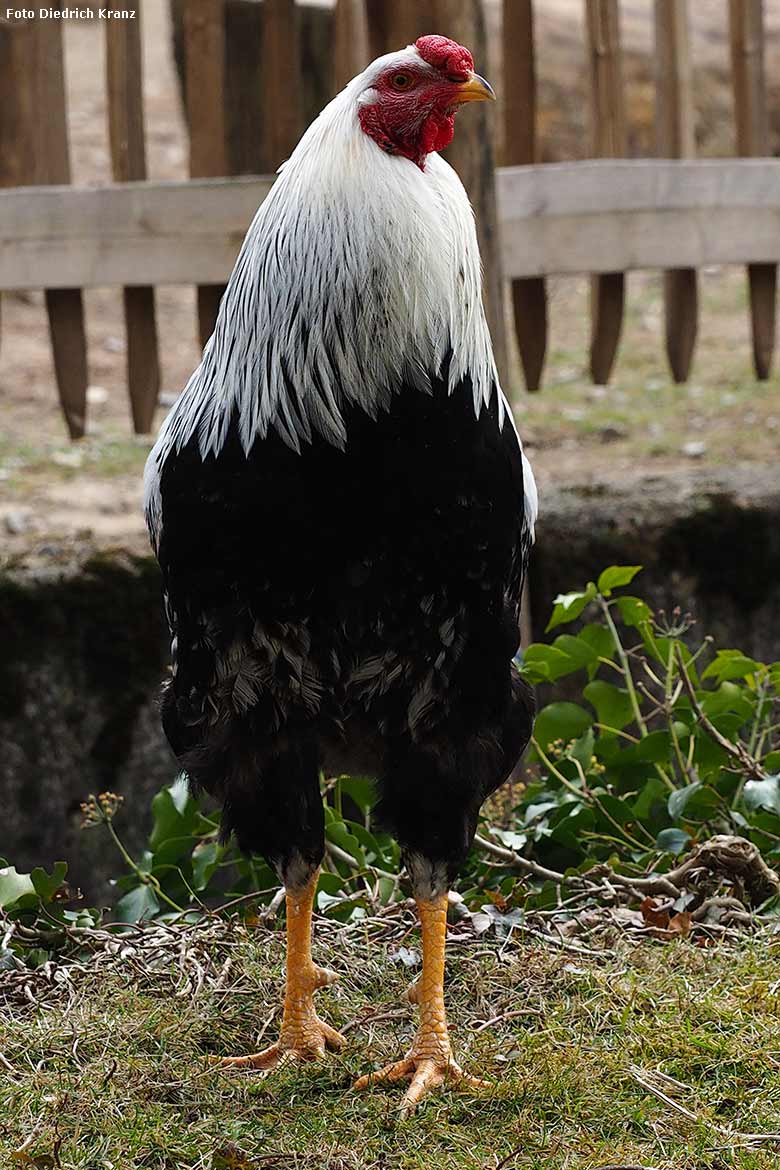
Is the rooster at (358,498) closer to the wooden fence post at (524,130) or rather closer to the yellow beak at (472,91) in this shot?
the yellow beak at (472,91)

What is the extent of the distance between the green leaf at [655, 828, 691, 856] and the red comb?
2066 mm

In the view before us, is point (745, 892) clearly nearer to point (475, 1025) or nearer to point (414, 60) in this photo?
point (475, 1025)

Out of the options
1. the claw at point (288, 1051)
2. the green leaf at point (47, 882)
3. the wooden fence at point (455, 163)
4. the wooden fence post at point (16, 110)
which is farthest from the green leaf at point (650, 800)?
the wooden fence post at point (16, 110)

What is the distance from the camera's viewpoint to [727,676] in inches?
160

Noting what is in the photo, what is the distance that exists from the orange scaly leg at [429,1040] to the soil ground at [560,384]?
213cm

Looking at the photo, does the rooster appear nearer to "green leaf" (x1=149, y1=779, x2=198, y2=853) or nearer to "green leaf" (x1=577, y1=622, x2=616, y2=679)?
"green leaf" (x1=149, y1=779, x2=198, y2=853)

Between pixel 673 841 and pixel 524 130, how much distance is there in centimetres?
251

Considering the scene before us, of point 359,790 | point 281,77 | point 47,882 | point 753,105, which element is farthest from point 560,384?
point 47,882

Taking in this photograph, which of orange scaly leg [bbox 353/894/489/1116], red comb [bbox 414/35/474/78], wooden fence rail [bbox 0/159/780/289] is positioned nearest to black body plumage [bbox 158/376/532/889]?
orange scaly leg [bbox 353/894/489/1116]

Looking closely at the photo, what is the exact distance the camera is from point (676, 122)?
5.03 metres

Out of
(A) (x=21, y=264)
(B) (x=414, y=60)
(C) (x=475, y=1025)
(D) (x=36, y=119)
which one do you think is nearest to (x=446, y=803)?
(C) (x=475, y=1025)

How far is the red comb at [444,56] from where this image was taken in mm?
2654

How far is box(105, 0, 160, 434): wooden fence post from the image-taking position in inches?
178

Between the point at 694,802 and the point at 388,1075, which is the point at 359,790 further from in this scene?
the point at 388,1075
